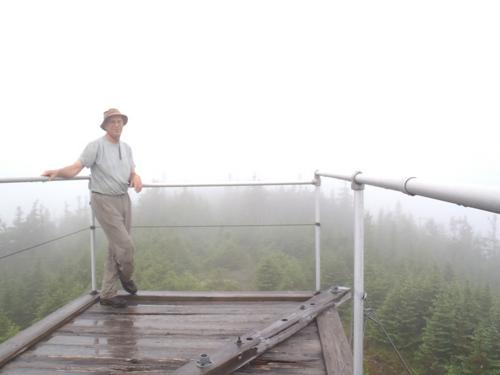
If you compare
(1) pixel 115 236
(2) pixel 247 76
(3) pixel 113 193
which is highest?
(2) pixel 247 76

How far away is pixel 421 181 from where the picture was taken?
69 centimetres

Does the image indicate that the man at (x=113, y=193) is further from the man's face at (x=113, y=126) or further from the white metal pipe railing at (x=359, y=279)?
the white metal pipe railing at (x=359, y=279)

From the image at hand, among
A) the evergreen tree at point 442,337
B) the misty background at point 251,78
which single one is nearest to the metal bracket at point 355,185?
the evergreen tree at point 442,337

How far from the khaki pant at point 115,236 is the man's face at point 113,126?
0.42 meters

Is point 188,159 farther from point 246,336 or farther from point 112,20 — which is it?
point 246,336

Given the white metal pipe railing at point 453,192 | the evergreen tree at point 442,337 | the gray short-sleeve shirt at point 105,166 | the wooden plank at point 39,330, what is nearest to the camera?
the white metal pipe railing at point 453,192

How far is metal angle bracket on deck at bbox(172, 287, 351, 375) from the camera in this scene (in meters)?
1.61

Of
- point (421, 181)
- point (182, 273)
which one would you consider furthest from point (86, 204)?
point (182, 273)

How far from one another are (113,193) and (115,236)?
28cm

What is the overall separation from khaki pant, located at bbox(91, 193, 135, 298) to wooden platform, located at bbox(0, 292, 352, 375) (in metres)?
0.20

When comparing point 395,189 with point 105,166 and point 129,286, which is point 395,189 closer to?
point 105,166

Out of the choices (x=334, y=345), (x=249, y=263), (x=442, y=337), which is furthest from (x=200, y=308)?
(x=249, y=263)

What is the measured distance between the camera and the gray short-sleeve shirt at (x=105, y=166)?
7.89ft

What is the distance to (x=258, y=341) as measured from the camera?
1.83m
